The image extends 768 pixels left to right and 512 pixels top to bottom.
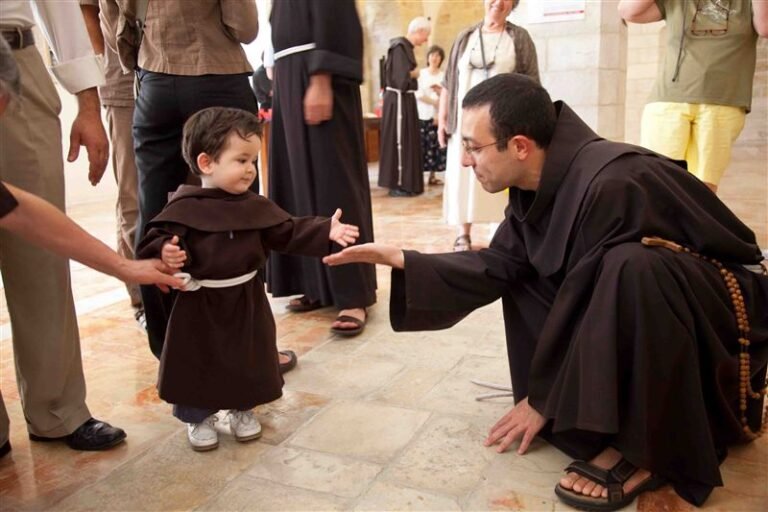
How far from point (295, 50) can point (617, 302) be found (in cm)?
190

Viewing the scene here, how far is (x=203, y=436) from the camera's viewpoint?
2.23 meters

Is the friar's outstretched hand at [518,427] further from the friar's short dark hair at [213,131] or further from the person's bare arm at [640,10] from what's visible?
the person's bare arm at [640,10]

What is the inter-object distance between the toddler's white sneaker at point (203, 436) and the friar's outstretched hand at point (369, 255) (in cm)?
64

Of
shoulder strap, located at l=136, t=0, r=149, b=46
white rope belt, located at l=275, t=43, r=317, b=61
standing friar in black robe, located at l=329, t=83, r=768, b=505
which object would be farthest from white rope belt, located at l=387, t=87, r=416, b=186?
standing friar in black robe, located at l=329, t=83, r=768, b=505

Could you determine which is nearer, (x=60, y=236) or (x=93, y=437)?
(x=60, y=236)

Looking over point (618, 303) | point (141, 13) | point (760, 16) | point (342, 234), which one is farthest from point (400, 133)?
point (618, 303)

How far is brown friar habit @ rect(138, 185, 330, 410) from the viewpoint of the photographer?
208 centimetres

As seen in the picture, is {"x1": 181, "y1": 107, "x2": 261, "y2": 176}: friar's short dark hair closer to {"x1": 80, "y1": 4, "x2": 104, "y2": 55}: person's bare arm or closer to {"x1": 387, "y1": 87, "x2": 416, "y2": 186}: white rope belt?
{"x1": 80, "y1": 4, "x2": 104, "y2": 55}: person's bare arm

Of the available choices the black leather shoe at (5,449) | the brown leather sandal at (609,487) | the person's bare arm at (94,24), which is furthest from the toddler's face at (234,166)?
the person's bare arm at (94,24)

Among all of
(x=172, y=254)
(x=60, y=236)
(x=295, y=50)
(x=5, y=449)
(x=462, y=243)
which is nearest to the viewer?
(x=60, y=236)

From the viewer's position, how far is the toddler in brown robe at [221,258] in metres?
2.07

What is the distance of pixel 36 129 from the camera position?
6.70 feet

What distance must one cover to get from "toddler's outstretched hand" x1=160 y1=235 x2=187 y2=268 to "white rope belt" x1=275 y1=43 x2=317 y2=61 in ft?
4.54

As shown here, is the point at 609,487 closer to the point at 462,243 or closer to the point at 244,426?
the point at 244,426
